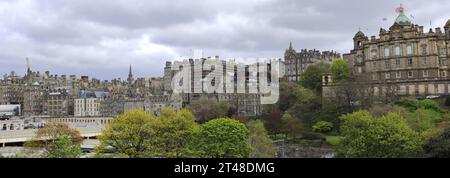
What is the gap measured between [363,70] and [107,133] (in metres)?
41.4

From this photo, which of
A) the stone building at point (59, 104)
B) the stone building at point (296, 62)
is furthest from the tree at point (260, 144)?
the stone building at point (59, 104)

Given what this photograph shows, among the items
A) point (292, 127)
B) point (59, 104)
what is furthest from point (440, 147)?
point (59, 104)

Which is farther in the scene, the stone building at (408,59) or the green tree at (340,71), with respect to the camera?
the green tree at (340,71)

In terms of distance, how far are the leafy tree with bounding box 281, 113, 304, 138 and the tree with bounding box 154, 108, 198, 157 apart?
→ 16.6m

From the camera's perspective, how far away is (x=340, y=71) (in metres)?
64.5

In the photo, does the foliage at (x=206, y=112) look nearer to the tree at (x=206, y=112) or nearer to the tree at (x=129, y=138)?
the tree at (x=206, y=112)

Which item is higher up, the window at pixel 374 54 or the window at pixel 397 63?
the window at pixel 374 54

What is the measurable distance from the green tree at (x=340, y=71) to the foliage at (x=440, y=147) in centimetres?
3561

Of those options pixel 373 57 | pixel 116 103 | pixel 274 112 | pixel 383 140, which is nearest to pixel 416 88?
pixel 373 57

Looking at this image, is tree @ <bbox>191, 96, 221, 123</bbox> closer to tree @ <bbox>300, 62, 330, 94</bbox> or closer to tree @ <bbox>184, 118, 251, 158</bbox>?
tree @ <bbox>300, 62, 330, 94</bbox>

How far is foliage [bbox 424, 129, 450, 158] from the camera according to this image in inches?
955

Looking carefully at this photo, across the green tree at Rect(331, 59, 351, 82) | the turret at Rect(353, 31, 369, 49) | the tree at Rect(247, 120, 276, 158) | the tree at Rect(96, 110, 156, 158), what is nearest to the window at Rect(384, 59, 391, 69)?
the green tree at Rect(331, 59, 351, 82)

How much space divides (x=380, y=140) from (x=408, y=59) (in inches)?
1248

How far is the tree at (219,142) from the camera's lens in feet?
103
